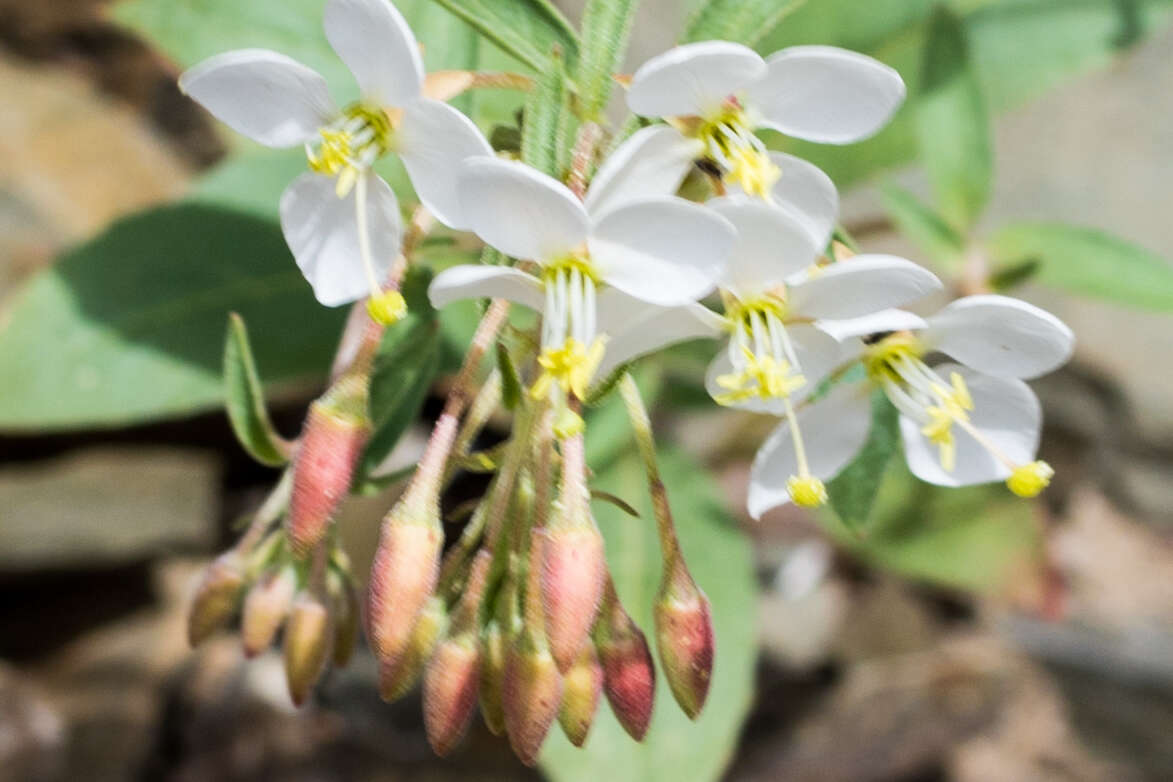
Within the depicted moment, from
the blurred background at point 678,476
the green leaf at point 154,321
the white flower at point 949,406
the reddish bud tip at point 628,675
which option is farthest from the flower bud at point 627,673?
the green leaf at point 154,321

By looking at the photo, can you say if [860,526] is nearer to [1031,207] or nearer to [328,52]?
[328,52]

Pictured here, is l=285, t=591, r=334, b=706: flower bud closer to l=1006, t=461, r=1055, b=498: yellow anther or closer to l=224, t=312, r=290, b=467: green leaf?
l=224, t=312, r=290, b=467: green leaf

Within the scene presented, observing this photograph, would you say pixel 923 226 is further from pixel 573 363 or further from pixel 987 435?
pixel 573 363

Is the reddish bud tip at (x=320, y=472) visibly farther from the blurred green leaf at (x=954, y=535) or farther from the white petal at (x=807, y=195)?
the blurred green leaf at (x=954, y=535)

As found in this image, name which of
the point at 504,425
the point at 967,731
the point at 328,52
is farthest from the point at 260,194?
the point at 967,731

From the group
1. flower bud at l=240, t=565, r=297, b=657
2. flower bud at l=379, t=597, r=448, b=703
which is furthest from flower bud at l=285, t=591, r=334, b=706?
flower bud at l=379, t=597, r=448, b=703

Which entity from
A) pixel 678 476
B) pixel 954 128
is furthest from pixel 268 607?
pixel 954 128
